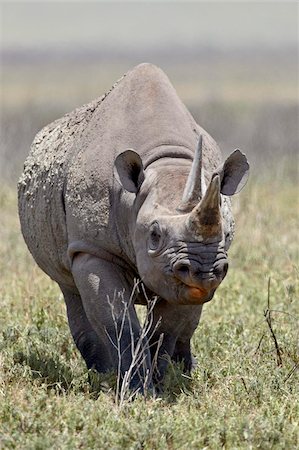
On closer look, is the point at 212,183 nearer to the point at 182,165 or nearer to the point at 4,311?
the point at 182,165

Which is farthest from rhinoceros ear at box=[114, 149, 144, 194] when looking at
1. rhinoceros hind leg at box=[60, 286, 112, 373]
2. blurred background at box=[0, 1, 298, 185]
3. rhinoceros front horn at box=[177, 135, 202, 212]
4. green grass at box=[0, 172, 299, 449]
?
blurred background at box=[0, 1, 298, 185]

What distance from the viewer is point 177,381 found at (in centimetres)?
820

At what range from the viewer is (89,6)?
163250 millimetres

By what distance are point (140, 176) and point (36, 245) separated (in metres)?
1.40

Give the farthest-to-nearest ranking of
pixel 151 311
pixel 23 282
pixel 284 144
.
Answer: pixel 284 144 < pixel 23 282 < pixel 151 311

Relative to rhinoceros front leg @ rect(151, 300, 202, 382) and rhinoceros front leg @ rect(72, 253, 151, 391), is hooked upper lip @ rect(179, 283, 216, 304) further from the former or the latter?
rhinoceros front leg @ rect(151, 300, 202, 382)

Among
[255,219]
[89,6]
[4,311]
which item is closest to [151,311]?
[4,311]

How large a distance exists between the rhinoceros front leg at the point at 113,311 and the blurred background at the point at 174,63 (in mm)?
9898

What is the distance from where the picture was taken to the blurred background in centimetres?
3172

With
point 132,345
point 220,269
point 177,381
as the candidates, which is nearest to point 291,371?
point 177,381

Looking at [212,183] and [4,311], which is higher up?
[212,183]

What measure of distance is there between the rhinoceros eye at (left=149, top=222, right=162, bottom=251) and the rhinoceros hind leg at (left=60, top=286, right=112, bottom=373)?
131 centimetres

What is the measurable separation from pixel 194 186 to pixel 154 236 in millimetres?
416

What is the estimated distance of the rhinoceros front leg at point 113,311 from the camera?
312 inches
